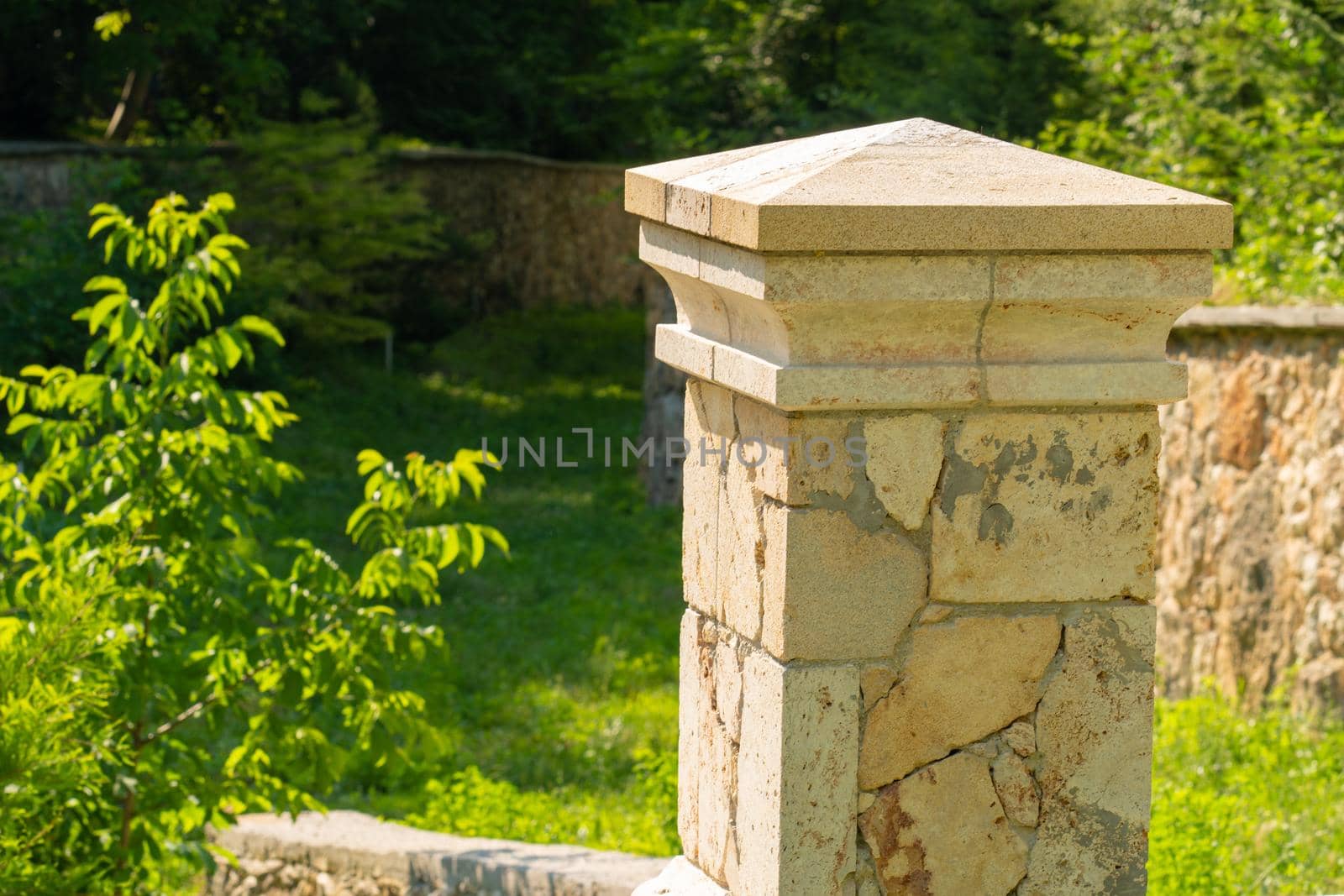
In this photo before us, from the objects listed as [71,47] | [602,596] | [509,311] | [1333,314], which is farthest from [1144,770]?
[509,311]

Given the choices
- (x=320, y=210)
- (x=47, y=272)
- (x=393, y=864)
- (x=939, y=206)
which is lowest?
(x=393, y=864)

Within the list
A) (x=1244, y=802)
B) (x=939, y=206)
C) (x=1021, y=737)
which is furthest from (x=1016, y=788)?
(x=1244, y=802)

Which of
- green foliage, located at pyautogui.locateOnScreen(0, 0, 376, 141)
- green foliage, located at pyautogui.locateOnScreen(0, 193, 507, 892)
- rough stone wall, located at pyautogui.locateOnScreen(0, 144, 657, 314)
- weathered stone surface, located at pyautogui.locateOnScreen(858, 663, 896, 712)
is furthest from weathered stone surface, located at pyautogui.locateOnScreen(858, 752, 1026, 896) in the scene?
rough stone wall, located at pyautogui.locateOnScreen(0, 144, 657, 314)

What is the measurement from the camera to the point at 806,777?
2.27 meters

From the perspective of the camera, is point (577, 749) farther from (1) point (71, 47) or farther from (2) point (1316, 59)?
(1) point (71, 47)

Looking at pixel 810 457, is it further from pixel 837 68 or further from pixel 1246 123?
pixel 837 68

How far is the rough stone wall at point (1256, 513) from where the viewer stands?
19.7 feet

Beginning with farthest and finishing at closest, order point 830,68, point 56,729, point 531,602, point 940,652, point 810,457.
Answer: point 830,68 < point 531,602 < point 56,729 < point 940,652 < point 810,457

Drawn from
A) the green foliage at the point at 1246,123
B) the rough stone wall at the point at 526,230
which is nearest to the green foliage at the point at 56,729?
the green foliage at the point at 1246,123

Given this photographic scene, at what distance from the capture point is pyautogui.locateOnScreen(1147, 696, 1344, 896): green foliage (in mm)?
4570

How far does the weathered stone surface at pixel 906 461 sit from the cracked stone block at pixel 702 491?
11.3 inches

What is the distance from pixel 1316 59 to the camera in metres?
8.09

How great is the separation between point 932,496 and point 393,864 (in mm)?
3342

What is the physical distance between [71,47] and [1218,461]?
1071cm
